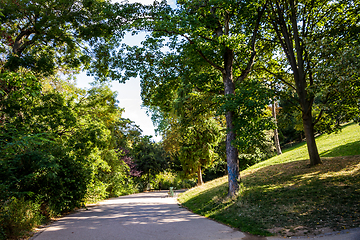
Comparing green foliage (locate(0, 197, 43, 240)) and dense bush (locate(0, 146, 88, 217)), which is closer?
green foliage (locate(0, 197, 43, 240))

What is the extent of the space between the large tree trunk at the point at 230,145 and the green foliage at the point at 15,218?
789cm

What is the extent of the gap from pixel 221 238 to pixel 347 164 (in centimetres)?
871

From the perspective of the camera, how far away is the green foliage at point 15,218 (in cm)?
632

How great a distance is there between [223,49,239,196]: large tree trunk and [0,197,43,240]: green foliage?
789 cm

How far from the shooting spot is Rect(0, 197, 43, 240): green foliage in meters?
6.32

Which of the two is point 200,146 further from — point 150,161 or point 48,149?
point 150,161

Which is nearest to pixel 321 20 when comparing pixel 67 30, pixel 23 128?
pixel 67 30

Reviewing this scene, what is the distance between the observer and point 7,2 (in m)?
9.73

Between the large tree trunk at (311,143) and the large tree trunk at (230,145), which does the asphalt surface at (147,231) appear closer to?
the large tree trunk at (230,145)

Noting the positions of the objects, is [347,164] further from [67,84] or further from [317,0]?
[67,84]

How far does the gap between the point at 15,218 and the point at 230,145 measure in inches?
343

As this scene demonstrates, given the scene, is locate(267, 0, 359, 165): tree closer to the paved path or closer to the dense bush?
the paved path

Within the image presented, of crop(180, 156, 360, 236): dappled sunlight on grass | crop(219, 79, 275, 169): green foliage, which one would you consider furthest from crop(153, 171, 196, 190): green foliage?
crop(219, 79, 275, 169): green foliage

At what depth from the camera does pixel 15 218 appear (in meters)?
6.76
